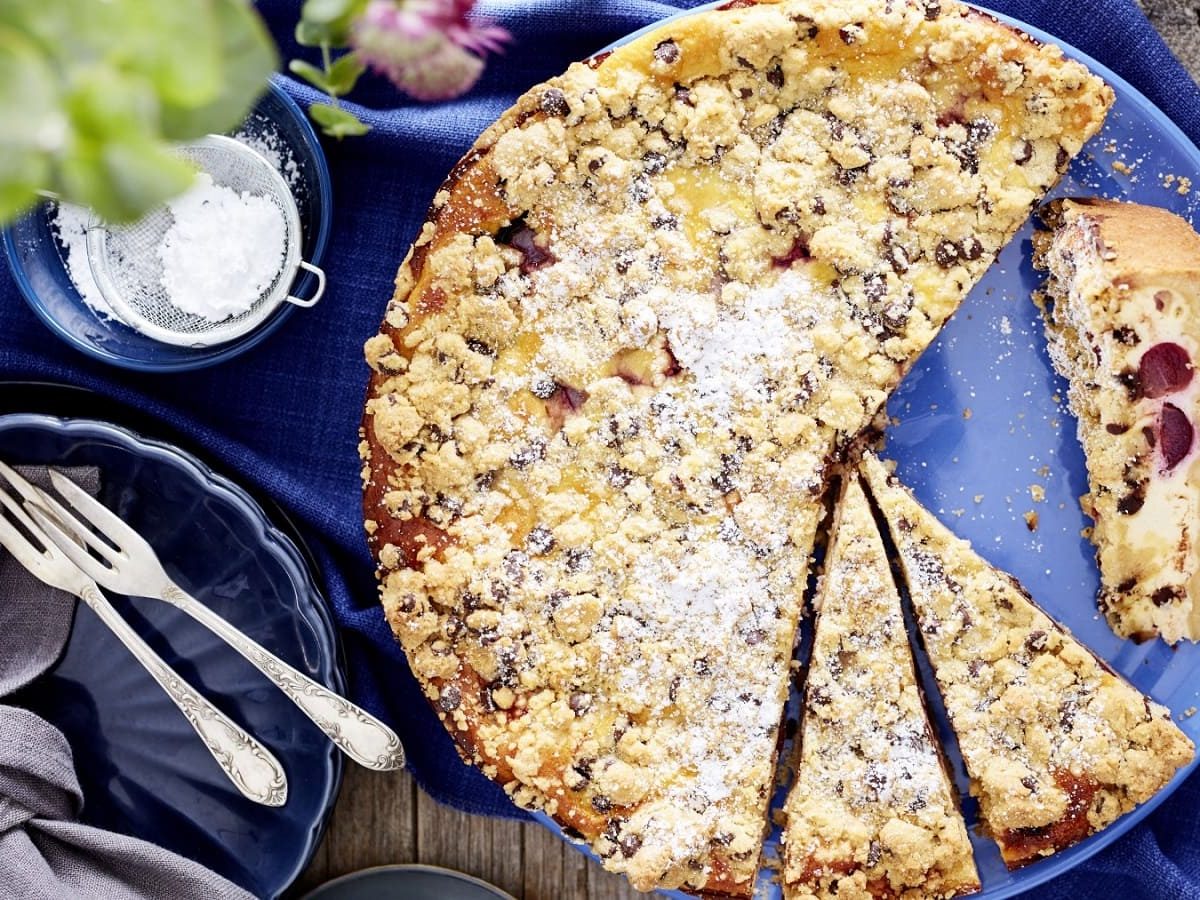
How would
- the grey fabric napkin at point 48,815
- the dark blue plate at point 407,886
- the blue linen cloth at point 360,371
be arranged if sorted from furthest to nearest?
1. the dark blue plate at point 407,886
2. the blue linen cloth at point 360,371
3. the grey fabric napkin at point 48,815

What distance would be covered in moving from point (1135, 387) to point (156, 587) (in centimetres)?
227

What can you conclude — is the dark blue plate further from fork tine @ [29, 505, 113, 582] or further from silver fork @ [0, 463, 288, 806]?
fork tine @ [29, 505, 113, 582]

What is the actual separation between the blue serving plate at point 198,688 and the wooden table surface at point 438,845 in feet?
0.85

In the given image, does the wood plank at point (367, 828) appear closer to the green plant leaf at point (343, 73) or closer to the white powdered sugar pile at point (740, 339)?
the white powdered sugar pile at point (740, 339)

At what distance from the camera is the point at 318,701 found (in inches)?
112

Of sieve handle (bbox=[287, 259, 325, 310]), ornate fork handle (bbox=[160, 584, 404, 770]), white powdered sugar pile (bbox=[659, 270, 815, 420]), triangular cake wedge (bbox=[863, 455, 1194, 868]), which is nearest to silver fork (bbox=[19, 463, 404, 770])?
ornate fork handle (bbox=[160, 584, 404, 770])

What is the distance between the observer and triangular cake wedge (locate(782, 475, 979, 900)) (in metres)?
2.71

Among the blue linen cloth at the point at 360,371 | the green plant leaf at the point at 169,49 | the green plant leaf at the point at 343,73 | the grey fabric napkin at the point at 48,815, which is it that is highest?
the green plant leaf at the point at 169,49

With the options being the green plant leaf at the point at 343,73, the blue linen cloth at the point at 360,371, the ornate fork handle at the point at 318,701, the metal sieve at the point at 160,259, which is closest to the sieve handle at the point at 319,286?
the metal sieve at the point at 160,259

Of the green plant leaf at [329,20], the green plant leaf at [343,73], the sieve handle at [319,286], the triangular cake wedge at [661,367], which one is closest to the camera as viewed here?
the green plant leaf at [329,20]

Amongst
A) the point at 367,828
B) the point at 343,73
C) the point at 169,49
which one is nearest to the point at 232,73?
the point at 169,49

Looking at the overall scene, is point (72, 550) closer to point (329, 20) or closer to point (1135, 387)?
point (329, 20)

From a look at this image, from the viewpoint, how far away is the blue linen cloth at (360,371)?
9.86ft

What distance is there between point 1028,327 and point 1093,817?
1.14 meters
